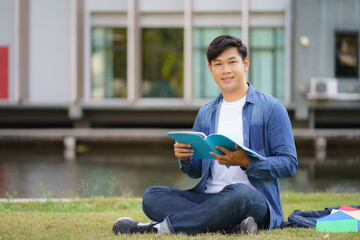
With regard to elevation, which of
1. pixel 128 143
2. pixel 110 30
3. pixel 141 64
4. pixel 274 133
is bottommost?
pixel 128 143

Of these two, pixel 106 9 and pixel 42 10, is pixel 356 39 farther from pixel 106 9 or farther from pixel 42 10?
pixel 42 10

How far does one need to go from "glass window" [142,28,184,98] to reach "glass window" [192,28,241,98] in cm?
64

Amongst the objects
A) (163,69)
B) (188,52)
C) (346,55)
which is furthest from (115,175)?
(346,55)

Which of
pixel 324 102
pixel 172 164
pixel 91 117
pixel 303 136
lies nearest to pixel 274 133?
pixel 172 164

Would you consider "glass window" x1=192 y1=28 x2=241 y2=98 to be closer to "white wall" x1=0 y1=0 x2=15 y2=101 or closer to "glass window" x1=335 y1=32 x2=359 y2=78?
"glass window" x1=335 y1=32 x2=359 y2=78

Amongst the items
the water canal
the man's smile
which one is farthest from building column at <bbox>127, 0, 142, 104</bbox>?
the man's smile

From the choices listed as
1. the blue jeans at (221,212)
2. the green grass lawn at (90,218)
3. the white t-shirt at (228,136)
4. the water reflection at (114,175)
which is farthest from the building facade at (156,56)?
the blue jeans at (221,212)

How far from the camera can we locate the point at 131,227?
12.9 ft

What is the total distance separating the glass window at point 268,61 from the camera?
21.6 meters

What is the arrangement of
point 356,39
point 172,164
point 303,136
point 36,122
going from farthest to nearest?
point 36,122, point 356,39, point 303,136, point 172,164

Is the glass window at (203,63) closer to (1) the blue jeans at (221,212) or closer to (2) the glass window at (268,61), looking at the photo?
→ (2) the glass window at (268,61)

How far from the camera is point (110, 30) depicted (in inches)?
859

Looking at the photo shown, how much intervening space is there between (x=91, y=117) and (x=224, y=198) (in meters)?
18.4

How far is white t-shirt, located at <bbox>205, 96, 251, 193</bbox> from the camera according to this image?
158 inches
